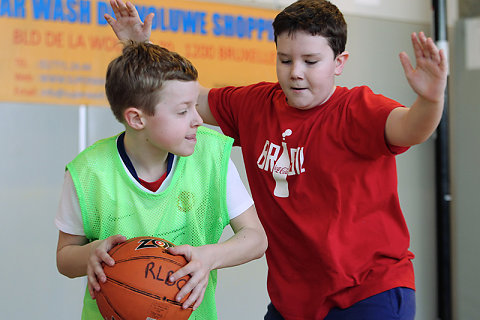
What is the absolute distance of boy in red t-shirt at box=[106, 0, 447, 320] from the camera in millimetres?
1890

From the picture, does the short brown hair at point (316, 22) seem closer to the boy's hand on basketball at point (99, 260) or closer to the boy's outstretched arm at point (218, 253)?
the boy's outstretched arm at point (218, 253)

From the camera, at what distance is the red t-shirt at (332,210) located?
1894mm

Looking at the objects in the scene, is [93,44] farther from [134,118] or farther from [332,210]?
[332,210]

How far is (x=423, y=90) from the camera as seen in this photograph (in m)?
1.57

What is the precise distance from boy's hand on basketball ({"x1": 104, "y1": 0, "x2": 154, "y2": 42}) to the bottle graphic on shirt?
609 mm

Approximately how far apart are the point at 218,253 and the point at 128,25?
92 cm

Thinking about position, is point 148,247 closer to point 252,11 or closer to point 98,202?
point 98,202

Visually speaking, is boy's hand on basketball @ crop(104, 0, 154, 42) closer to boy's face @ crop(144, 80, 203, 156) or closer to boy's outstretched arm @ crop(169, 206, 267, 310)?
boy's face @ crop(144, 80, 203, 156)

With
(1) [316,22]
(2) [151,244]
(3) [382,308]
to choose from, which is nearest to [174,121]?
(2) [151,244]

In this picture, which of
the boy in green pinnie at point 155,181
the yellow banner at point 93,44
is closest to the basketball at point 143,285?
the boy in green pinnie at point 155,181

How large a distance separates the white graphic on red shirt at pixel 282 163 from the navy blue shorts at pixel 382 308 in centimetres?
43

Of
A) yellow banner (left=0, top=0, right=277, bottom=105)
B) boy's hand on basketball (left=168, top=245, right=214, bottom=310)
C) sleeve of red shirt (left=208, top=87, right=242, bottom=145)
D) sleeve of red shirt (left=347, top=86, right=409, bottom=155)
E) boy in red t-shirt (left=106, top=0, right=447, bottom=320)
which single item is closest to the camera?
boy's hand on basketball (left=168, top=245, right=214, bottom=310)

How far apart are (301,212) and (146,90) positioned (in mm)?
685

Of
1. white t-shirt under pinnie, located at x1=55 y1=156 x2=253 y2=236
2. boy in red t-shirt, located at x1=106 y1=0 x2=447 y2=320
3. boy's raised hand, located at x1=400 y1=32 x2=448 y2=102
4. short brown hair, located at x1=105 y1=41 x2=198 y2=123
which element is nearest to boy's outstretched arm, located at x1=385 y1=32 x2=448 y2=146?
boy's raised hand, located at x1=400 y1=32 x2=448 y2=102
